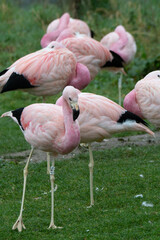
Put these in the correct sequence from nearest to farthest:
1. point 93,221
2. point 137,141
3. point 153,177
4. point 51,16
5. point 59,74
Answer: point 93,221 → point 153,177 → point 59,74 → point 137,141 → point 51,16

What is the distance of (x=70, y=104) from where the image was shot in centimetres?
445

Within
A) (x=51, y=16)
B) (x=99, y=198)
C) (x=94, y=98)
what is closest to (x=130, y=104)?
(x=94, y=98)

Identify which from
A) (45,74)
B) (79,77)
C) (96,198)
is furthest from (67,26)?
(96,198)

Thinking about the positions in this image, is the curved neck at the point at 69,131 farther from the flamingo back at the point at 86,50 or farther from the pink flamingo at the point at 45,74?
the flamingo back at the point at 86,50

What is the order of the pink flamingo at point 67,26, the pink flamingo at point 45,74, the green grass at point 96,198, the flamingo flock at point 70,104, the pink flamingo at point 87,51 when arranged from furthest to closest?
1. the pink flamingo at point 67,26
2. the pink flamingo at point 87,51
3. the pink flamingo at point 45,74
4. the flamingo flock at point 70,104
5. the green grass at point 96,198

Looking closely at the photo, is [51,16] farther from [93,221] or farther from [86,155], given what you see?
[93,221]

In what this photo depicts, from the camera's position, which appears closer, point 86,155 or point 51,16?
point 86,155

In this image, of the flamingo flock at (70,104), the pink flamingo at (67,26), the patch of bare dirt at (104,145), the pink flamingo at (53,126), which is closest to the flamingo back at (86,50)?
the flamingo flock at (70,104)

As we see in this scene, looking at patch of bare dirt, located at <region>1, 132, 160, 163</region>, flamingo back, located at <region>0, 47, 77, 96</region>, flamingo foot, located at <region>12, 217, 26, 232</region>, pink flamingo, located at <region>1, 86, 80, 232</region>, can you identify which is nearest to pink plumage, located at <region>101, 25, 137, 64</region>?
patch of bare dirt, located at <region>1, 132, 160, 163</region>

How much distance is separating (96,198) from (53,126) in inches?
45.2

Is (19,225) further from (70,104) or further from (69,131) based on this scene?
(70,104)

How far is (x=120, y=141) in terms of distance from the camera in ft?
25.4

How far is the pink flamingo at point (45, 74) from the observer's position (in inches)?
266

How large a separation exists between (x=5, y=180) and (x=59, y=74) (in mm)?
1701
